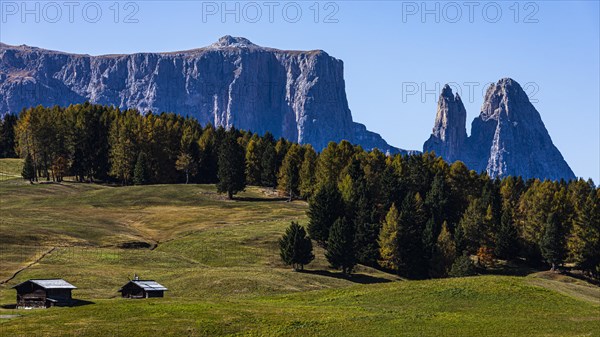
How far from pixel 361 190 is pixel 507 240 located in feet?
81.7

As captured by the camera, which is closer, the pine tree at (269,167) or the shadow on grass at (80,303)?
the shadow on grass at (80,303)

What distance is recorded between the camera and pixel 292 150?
572 ft

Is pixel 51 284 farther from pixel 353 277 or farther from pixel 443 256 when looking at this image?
pixel 443 256

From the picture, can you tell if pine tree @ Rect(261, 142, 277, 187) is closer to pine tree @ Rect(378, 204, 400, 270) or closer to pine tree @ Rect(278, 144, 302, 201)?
pine tree @ Rect(278, 144, 302, 201)

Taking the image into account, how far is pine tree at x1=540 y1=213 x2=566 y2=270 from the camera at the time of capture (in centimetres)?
13562

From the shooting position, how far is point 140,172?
17825 centimetres

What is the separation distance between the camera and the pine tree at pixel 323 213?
5079 inches

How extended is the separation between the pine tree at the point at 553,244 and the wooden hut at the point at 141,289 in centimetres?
7239

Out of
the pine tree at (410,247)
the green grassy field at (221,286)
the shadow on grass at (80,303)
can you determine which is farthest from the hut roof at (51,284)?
the pine tree at (410,247)

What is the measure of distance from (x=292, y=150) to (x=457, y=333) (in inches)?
4302

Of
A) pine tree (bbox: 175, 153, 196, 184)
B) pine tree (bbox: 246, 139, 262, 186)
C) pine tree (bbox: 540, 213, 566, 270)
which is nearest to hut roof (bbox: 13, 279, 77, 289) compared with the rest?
pine tree (bbox: 540, 213, 566, 270)

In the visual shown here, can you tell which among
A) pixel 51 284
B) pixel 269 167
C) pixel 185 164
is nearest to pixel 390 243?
pixel 51 284

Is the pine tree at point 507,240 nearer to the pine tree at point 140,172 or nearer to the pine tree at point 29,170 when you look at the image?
the pine tree at point 140,172

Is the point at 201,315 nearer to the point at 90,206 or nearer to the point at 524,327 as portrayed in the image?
the point at 524,327
